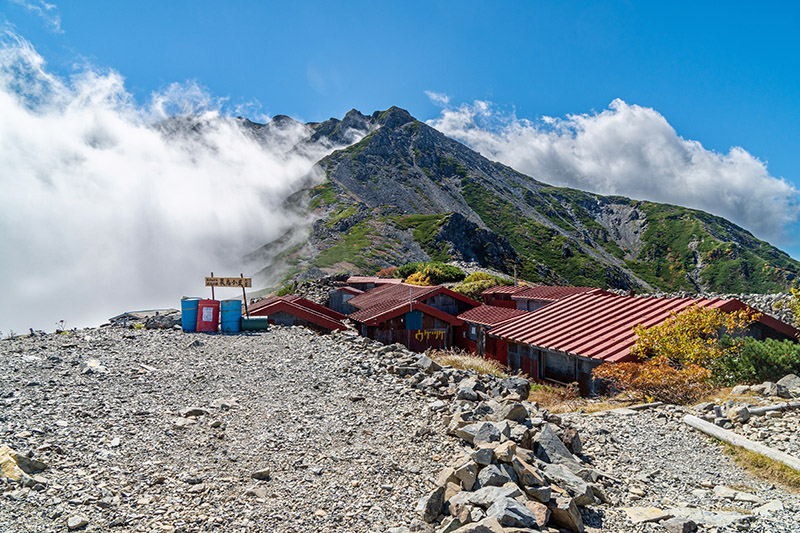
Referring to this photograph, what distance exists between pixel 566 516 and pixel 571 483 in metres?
0.96

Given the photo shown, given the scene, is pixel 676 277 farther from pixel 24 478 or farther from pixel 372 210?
pixel 24 478

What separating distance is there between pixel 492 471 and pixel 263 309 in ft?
75.3

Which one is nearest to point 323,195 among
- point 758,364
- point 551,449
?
point 758,364

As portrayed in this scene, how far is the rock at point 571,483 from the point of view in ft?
23.3

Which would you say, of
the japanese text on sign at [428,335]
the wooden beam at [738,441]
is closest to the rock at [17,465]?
the wooden beam at [738,441]

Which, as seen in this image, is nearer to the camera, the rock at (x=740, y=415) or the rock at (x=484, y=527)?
the rock at (x=484, y=527)

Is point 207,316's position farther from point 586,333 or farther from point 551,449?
point 551,449

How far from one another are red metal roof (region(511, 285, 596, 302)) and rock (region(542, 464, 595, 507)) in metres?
28.8

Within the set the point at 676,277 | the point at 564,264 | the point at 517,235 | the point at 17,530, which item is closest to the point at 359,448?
the point at 17,530

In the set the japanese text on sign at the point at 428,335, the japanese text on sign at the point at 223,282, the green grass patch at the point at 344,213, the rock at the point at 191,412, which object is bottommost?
the rock at the point at 191,412

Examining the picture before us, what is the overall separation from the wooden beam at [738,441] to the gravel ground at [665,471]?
190 mm

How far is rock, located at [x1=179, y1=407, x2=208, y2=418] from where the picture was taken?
973 cm

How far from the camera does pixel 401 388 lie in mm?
12250

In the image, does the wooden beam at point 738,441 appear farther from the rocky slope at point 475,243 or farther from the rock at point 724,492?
the rocky slope at point 475,243
